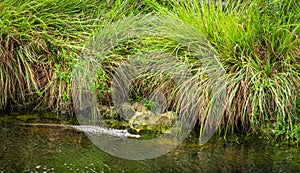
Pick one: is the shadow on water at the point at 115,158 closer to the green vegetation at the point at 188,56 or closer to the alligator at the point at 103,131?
the alligator at the point at 103,131

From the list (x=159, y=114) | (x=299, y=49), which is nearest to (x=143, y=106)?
(x=159, y=114)

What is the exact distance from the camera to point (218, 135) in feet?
13.0

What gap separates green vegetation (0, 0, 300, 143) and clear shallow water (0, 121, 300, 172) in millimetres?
243

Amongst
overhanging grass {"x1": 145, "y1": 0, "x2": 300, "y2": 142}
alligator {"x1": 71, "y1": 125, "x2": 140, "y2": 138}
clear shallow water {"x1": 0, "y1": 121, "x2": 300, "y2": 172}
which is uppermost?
overhanging grass {"x1": 145, "y1": 0, "x2": 300, "y2": 142}

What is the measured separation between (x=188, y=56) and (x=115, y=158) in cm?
128

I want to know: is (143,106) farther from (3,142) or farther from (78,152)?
(3,142)

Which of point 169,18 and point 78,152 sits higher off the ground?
point 169,18

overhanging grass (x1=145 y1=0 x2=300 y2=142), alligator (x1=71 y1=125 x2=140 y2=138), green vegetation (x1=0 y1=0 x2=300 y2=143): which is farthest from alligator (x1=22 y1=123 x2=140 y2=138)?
overhanging grass (x1=145 y1=0 x2=300 y2=142)

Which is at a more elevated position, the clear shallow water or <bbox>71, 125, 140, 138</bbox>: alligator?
<bbox>71, 125, 140, 138</bbox>: alligator

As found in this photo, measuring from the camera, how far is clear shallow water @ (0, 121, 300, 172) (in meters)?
3.28

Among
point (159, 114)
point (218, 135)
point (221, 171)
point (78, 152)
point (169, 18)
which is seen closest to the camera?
point (221, 171)

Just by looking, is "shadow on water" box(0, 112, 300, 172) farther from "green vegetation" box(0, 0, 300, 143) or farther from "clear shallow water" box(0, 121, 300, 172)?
"green vegetation" box(0, 0, 300, 143)

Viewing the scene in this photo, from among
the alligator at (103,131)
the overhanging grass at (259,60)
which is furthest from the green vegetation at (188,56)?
the alligator at (103,131)

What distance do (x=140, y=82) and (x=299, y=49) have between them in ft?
4.35
